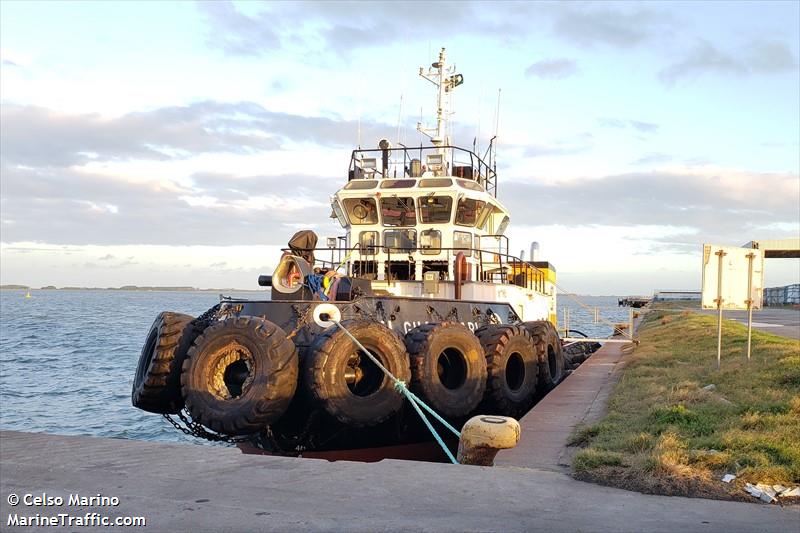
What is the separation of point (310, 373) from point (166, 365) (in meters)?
2.06

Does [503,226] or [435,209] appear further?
[503,226]

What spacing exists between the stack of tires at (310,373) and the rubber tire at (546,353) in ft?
6.36

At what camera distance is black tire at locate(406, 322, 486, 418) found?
898cm

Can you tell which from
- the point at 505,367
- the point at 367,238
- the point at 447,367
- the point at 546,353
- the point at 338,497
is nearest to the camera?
the point at 338,497

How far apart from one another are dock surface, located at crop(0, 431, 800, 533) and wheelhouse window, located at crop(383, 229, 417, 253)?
9.00 m

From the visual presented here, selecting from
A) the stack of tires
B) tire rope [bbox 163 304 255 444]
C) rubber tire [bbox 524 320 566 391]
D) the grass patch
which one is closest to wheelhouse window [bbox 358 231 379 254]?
rubber tire [bbox 524 320 566 391]

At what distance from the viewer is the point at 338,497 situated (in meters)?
4.99

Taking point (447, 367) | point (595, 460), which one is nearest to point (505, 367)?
point (447, 367)

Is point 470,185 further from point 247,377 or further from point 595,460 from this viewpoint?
point 595,460

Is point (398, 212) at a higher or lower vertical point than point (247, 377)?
higher

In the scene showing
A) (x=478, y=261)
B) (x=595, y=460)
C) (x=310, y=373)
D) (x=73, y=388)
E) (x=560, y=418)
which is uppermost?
(x=478, y=261)

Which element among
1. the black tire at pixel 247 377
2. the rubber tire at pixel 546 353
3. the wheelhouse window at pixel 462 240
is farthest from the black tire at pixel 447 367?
the wheelhouse window at pixel 462 240

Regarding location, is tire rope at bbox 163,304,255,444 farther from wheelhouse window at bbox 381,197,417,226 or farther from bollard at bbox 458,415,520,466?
wheelhouse window at bbox 381,197,417,226

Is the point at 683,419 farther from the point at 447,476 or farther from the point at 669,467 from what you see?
the point at 447,476
